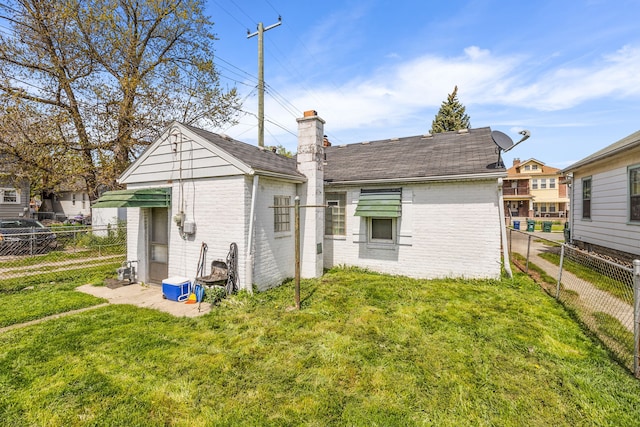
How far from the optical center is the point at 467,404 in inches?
120

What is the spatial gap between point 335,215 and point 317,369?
20.0ft

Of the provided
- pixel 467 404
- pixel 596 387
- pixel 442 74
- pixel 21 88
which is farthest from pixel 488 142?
pixel 21 88

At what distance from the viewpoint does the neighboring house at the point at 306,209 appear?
6.74 m

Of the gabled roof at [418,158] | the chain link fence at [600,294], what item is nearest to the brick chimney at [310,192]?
the gabled roof at [418,158]

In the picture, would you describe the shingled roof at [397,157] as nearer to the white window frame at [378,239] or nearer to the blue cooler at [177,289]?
the white window frame at [378,239]

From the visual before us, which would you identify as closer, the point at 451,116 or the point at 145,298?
the point at 145,298

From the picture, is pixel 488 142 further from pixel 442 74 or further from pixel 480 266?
pixel 480 266

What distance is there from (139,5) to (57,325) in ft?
55.2

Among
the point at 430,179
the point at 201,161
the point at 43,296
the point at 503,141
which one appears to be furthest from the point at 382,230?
the point at 43,296

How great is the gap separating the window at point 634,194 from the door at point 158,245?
1286 centimetres

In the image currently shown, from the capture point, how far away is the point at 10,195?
21422 mm

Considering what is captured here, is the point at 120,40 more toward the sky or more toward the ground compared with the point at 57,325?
more toward the sky

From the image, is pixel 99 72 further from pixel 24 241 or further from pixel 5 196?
pixel 5 196

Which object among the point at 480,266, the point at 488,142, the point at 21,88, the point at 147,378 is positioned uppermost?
the point at 21,88
